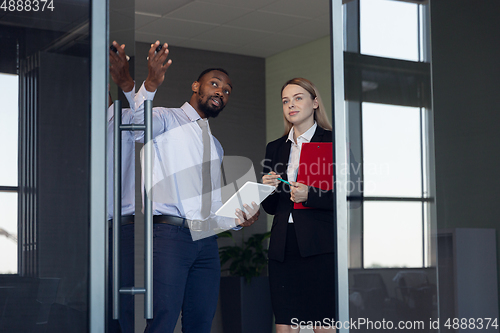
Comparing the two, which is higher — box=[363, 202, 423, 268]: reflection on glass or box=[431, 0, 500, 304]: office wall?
box=[431, 0, 500, 304]: office wall

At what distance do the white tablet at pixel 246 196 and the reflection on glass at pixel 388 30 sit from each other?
88 centimetres

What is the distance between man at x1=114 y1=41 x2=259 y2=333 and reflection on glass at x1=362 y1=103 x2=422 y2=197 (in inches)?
36.4

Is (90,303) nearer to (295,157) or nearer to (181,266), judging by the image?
(181,266)

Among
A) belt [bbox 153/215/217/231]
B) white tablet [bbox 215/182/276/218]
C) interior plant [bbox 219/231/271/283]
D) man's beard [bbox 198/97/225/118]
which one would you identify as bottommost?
interior plant [bbox 219/231/271/283]

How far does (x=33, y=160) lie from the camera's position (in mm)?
1748

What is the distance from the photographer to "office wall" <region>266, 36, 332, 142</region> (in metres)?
5.49

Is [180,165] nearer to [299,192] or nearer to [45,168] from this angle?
[299,192]

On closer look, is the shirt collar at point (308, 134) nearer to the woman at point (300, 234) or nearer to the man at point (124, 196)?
the woman at point (300, 234)

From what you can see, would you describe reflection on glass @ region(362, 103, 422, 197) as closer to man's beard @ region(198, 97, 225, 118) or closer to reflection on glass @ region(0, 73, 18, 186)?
reflection on glass @ region(0, 73, 18, 186)

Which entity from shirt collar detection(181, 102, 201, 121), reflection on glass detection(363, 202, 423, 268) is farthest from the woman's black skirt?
shirt collar detection(181, 102, 201, 121)

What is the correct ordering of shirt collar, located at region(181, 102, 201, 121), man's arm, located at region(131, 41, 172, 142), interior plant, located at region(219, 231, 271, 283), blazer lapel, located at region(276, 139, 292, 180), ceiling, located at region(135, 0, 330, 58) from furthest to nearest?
interior plant, located at region(219, 231, 271, 283) < ceiling, located at region(135, 0, 330, 58) < shirt collar, located at region(181, 102, 201, 121) < blazer lapel, located at region(276, 139, 292, 180) < man's arm, located at region(131, 41, 172, 142)

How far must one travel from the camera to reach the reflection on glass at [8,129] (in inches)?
67.6

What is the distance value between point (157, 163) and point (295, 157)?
0.71 meters

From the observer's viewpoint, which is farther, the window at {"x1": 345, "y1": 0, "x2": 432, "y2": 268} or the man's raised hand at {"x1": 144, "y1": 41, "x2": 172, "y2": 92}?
the man's raised hand at {"x1": 144, "y1": 41, "x2": 172, "y2": 92}
